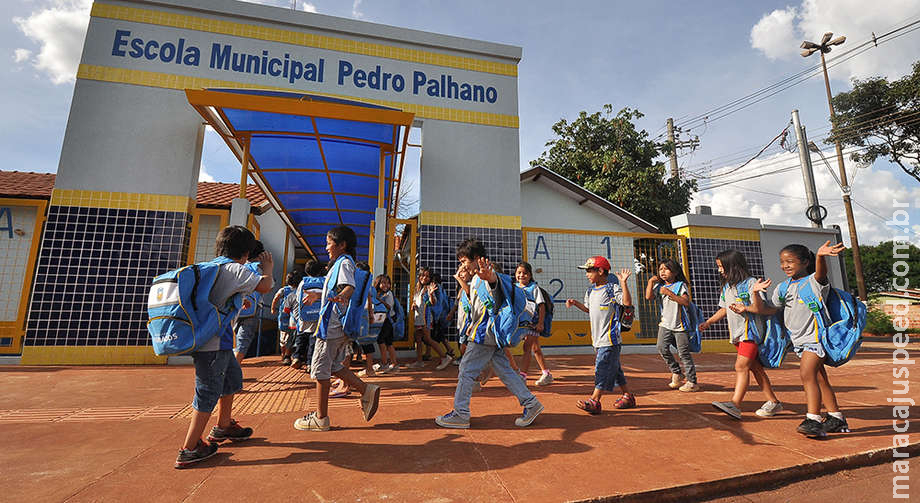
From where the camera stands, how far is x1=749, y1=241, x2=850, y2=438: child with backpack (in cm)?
294

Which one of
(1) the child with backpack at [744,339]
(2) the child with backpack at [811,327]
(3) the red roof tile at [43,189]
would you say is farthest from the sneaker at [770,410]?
(3) the red roof tile at [43,189]

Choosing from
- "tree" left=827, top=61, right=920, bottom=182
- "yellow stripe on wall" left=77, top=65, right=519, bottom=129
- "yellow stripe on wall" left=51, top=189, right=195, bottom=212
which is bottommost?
"yellow stripe on wall" left=51, top=189, right=195, bottom=212

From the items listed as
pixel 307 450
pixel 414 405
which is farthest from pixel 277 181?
pixel 307 450

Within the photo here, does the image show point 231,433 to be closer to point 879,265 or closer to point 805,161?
point 805,161

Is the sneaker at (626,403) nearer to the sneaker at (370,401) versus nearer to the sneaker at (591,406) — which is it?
the sneaker at (591,406)

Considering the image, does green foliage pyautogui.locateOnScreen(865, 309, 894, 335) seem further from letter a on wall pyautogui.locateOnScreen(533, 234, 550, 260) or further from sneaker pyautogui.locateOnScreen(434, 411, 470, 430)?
sneaker pyautogui.locateOnScreen(434, 411, 470, 430)

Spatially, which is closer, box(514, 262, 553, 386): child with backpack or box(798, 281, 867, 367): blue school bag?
box(798, 281, 867, 367): blue school bag

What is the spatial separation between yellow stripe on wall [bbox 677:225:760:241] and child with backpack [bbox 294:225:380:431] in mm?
7474

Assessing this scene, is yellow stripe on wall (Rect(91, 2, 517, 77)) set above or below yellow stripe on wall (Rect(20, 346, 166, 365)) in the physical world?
above

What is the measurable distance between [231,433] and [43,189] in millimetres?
8447

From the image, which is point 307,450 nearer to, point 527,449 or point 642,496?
point 527,449

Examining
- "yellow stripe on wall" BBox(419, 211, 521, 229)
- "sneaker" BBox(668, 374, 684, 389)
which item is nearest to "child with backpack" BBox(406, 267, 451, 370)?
"yellow stripe on wall" BBox(419, 211, 521, 229)

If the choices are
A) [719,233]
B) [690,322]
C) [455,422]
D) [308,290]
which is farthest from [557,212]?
[455,422]

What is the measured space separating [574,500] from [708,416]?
220cm
